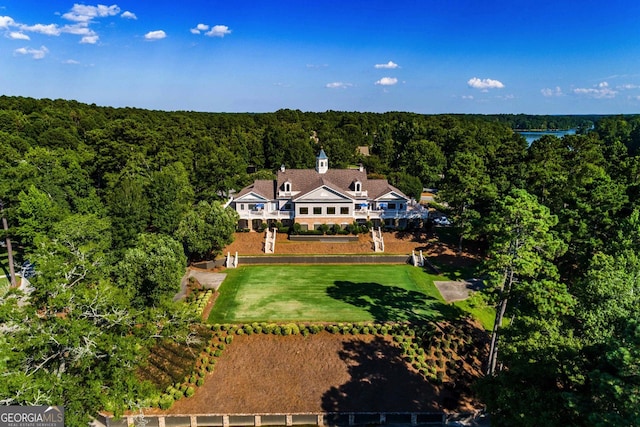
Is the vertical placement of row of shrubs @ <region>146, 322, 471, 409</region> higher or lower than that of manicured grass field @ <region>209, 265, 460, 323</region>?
lower

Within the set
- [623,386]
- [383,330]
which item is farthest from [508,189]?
[623,386]

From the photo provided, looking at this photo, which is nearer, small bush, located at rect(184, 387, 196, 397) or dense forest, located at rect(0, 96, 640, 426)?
dense forest, located at rect(0, 96, 640, 426)

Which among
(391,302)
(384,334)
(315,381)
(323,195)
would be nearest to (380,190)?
(323,195)

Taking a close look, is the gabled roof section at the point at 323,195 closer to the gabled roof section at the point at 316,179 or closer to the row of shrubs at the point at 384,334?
the gabled roof section at the point at 316,179

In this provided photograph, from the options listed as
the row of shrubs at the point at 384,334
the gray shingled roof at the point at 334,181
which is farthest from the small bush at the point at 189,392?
the gray shingled roof at the point at 334,181

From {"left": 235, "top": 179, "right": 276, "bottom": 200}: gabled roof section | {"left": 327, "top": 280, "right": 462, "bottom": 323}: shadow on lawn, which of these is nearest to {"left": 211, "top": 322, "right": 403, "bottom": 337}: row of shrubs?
{"left": 327, "top": 280, "right": 462, "bottom": 323}: shadow on lawn

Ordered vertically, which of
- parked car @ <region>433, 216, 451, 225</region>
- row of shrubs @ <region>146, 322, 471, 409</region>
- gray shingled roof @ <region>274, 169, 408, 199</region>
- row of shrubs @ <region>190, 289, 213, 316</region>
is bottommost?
row of shrubs @ <region>146, 322, 471, 409</region>

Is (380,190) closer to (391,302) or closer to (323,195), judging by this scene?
(323,195)
